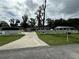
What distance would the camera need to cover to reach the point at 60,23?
108250 millimetres

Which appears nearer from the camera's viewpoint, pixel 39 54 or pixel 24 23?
pixel 39 54

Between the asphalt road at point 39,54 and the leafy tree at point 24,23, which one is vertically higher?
the leafy tree at point 24,23

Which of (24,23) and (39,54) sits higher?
(24,23)

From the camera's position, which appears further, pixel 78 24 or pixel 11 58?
pixel 78 24

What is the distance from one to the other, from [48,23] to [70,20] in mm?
15388

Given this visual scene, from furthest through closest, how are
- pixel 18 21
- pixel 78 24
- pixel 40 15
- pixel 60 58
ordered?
pixel 18 21 < pixel 78 24 < pixel 40 15 < pixel 60 58

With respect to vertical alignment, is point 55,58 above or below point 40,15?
below

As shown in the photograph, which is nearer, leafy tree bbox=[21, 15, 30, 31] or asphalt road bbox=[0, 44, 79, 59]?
asphalt road bbox=[0, 44, 79, 59]

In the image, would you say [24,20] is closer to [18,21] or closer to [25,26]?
[25,26]

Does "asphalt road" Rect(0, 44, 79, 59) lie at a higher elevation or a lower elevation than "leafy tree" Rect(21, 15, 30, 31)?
lower

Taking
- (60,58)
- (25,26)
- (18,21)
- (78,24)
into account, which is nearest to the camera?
(60,58)

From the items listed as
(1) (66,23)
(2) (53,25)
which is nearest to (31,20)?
(2) (53,25)

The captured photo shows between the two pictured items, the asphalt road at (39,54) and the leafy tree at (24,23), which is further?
the leafy tree at (24,23)

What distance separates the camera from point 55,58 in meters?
9.77
